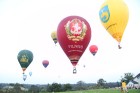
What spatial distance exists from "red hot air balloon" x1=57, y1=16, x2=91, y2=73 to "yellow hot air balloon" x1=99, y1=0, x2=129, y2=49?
9.51 feet

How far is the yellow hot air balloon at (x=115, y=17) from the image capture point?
26858 millimetres

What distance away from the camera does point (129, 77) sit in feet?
458

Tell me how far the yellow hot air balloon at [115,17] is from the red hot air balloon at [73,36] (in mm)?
2898

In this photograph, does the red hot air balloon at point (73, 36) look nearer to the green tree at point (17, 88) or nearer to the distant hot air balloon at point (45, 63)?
the distant hot air balloon at point (45, 63)

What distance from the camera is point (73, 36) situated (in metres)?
25.0

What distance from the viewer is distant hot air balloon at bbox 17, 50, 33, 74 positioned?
41000 mm

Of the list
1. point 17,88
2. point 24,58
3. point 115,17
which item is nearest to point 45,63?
point 24,58

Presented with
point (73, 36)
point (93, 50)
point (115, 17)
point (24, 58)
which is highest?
point (93, 50)

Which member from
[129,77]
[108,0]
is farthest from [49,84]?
[108,0]

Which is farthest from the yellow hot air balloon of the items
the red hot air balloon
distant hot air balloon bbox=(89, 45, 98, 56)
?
distant hot air balloon bbox=(89, 45, 98, 56)

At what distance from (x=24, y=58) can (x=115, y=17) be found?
17.9m

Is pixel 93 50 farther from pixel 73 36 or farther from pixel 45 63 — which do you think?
pixel 73 36

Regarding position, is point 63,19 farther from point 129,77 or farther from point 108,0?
point 129,77

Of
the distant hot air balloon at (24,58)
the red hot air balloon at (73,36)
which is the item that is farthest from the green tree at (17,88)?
the red hot air balloon at (73,36)
